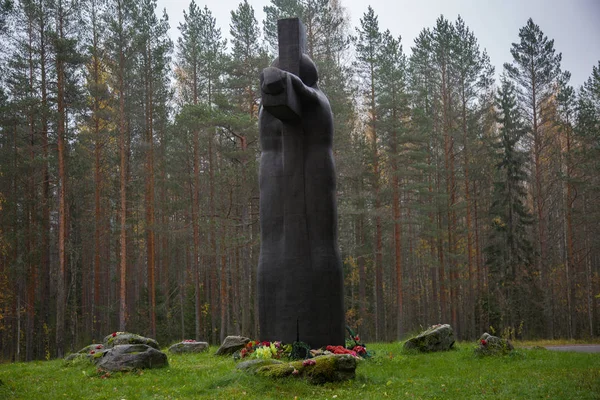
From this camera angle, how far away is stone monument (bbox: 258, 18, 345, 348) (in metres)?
9.84

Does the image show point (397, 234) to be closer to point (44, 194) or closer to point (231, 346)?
point (231, 346)

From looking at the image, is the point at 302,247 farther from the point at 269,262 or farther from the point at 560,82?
the point at 560,82

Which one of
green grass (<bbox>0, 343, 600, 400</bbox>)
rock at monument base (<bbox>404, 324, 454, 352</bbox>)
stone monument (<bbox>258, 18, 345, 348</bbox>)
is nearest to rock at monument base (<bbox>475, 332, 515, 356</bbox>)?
green grass (<bbox>0, 343, 600, 400</bbox>)

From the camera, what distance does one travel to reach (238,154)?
2194cm

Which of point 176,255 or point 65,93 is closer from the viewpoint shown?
point 65,93

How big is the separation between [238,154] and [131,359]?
1277 cm

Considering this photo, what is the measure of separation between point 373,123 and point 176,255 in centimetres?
1771

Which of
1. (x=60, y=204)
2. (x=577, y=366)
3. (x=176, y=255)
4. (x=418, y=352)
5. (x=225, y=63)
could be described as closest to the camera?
(x=577, y=366)

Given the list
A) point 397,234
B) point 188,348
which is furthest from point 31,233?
point 397,234

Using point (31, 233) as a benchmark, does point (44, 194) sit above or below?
above

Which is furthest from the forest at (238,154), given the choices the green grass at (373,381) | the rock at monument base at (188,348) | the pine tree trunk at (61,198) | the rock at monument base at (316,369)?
the rock at monument base at (316,369)

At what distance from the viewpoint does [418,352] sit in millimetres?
12391

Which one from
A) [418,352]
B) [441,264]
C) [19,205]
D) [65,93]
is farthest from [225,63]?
[418,352]

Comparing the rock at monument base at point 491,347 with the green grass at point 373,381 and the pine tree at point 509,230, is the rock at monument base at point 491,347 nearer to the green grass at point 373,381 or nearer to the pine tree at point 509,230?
the green grass at point 373,381
